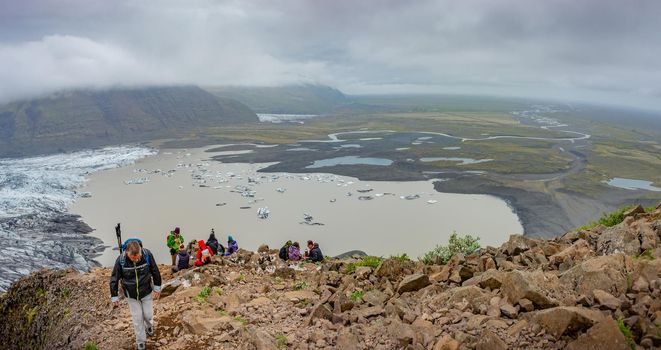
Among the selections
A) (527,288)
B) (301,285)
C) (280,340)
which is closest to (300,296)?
(301,285)

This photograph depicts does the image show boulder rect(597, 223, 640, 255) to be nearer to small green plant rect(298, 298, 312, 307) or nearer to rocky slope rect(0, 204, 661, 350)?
rocky slope rect(0, 204, 661, 350)

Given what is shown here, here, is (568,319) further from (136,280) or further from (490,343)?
(136,280)

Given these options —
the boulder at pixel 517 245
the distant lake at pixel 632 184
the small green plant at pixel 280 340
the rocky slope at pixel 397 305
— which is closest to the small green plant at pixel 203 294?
the rocky slope at pixel 397 305

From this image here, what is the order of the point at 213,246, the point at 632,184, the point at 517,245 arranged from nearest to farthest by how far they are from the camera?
the point at 517,245 → the point at 213,246 → the point at 632,184

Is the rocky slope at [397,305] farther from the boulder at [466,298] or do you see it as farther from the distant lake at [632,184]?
the distant lake at [632,184]

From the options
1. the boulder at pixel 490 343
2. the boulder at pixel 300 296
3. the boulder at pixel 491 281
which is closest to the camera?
the boulder at pixel 490 343

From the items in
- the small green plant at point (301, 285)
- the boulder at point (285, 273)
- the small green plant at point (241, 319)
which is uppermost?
the small green plant at point (241, 319)

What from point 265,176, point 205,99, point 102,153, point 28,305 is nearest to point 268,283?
point 28,305

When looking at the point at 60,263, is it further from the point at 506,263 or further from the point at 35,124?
the point at 35,124
